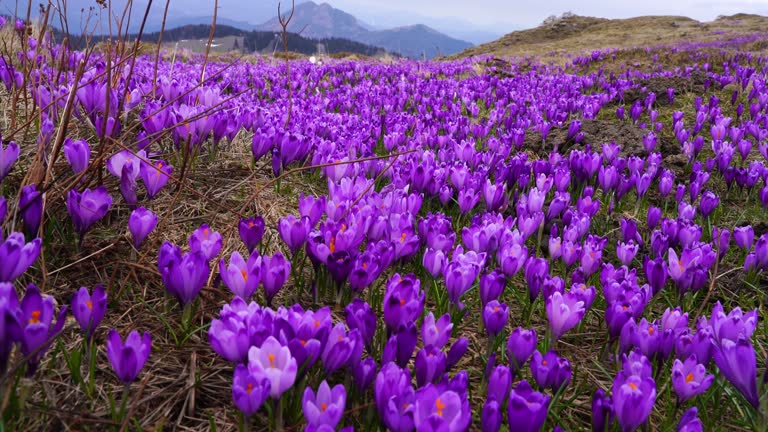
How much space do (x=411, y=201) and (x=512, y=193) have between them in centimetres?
159

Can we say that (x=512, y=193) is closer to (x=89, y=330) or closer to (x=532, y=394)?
(x=532, y=394)

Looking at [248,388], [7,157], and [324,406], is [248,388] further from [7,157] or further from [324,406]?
[7,157]

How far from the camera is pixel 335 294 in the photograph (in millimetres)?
2656

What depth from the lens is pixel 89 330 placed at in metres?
1.81

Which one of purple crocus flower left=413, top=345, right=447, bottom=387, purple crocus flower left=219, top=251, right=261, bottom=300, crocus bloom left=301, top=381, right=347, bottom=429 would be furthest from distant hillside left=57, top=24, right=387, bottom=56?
crocus bloom left=301, top=381, right=347, bottom=429

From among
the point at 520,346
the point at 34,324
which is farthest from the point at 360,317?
the point at 34,324

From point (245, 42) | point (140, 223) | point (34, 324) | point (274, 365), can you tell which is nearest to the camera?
point (34, 324)

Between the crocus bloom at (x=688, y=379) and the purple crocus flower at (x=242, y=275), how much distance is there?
1.63 meters

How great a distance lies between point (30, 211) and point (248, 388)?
135 cm

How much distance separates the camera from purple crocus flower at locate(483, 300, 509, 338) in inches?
85.0

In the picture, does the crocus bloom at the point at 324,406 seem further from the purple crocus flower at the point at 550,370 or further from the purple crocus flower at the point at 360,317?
the purple crocus flower at the point at 550,370

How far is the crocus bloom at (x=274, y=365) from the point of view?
1540 millimetres

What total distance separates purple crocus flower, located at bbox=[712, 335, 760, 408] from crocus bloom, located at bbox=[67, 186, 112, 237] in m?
2.64

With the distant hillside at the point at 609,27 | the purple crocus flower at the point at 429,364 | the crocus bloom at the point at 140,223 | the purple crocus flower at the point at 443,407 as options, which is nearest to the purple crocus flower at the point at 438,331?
the purple crocus flower at the point at 429,364
